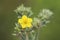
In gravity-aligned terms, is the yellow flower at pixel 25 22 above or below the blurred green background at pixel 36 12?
below

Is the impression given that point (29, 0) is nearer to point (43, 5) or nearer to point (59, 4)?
point (43, 5)

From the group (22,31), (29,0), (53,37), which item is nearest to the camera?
(22,31)

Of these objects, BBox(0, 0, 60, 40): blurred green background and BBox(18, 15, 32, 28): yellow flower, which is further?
BBox(0, 0, 60, 40): blurred green background

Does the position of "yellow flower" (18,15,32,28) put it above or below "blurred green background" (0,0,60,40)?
below

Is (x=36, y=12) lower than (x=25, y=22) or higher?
higher

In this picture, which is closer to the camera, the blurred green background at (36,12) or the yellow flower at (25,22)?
the yellow flower at (25,22)

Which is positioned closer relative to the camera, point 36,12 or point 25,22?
point 25,22

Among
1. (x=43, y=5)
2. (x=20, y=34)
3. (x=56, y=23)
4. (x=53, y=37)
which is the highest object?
(x=43, y=5)

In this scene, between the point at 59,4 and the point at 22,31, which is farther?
the point at 59,4

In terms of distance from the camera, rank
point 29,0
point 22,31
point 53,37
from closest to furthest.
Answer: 1. point 22,31
2. point 53,37
3. point 29,0

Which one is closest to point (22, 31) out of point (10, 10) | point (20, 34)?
point (20, 34)

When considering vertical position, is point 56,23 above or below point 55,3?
below
